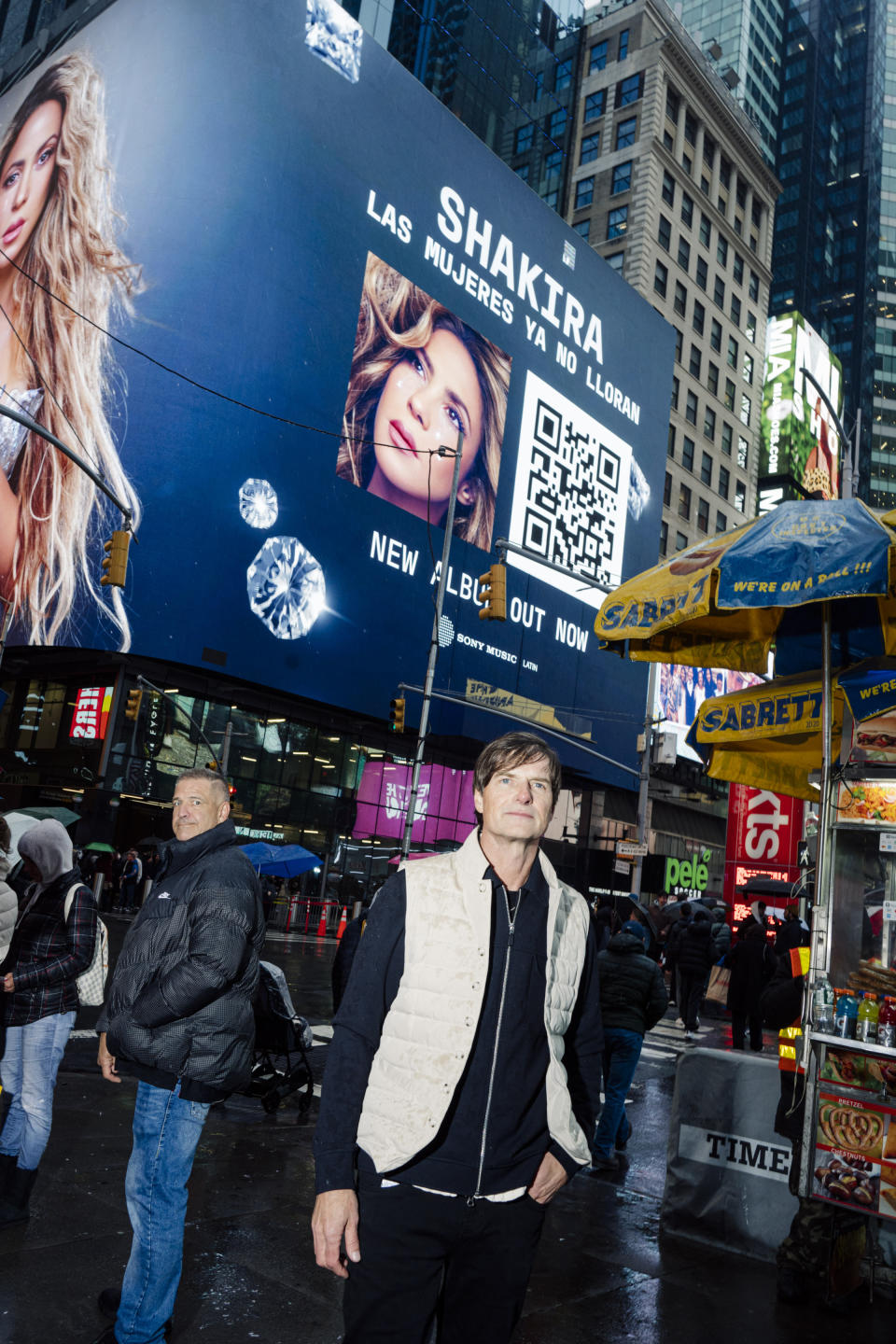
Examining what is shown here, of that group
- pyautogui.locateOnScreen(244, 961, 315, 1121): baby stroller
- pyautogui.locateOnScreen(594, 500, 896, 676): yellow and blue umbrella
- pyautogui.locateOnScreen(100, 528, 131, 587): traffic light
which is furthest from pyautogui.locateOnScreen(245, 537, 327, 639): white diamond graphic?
pyautogui.locateOnScreen(594, 500, 896, 676): yellow and blue umbrella

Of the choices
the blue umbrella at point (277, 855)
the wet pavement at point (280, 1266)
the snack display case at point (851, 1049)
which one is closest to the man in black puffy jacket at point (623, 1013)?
the wet pavement at point (280, 1266)

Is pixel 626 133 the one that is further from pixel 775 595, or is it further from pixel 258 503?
pixel 775 595

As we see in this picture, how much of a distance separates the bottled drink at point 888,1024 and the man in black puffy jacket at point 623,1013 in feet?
8.83

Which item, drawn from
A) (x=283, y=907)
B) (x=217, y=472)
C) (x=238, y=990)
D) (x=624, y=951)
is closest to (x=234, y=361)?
(x=217, y=472)

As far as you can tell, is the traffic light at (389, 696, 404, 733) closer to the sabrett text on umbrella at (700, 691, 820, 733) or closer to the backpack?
the sabrett text on umbrella at (700, 691, 820, 733)

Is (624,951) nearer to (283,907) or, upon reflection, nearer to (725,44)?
(283,907)

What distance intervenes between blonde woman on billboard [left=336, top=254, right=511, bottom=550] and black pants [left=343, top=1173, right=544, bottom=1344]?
33.9m

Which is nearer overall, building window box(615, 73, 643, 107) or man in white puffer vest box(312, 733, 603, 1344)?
man in white puffer vest box(312, 733, 603, 1344)

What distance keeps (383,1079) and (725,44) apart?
403 ft

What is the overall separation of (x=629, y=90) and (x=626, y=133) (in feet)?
10.6

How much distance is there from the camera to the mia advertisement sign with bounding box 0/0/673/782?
32312 millimetres

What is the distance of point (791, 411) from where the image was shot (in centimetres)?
6066

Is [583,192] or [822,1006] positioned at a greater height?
[583,192]

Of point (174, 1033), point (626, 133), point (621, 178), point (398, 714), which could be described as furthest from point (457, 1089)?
point (626, 133)
